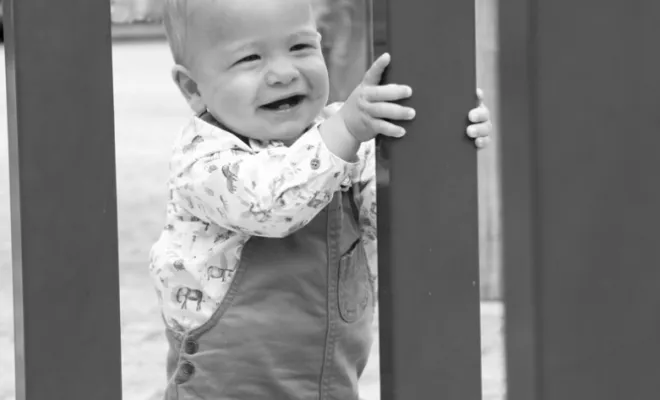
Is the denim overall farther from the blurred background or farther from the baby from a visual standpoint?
the blurred background

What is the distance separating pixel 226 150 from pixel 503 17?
351 millimetres

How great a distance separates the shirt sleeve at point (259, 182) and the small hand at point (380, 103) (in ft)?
0.35

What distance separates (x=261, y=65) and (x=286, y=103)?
0.06 metres

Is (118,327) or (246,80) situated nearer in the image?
(118,327)

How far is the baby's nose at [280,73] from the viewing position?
3.87 ft

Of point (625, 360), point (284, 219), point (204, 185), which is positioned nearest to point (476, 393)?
point (625, 360)

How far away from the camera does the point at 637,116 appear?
1.01 metres

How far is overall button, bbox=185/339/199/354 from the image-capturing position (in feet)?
4.13

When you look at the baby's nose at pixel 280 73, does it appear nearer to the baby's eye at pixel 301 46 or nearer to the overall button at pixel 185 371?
the baby's eye at pixel 301 46

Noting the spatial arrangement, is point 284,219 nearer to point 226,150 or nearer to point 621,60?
point 226,150

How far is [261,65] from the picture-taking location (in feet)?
3.89

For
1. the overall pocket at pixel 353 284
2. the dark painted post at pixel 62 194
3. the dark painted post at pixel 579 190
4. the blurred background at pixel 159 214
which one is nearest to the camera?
the dark painted post at pixel 62 194

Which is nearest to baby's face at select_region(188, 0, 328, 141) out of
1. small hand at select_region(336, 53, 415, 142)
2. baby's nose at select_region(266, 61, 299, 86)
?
baby's nose at select_region(266, 61, 299, 86)

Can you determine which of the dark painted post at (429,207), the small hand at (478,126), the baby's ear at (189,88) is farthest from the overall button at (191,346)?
the small hand at (478,126)
